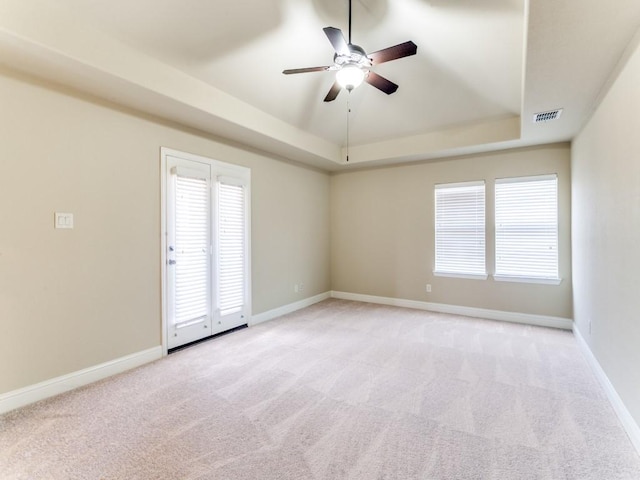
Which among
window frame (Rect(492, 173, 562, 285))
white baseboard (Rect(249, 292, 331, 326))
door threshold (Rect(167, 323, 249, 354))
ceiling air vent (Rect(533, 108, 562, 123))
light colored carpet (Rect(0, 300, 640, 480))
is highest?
ceiling air vent (Rect(533, 108, 562, 123))

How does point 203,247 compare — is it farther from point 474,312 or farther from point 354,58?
point 474,312

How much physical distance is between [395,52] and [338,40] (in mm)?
432

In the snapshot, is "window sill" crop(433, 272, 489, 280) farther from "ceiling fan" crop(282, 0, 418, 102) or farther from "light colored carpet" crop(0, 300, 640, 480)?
"ceiling fan" crop(282, 0, 418, 102)

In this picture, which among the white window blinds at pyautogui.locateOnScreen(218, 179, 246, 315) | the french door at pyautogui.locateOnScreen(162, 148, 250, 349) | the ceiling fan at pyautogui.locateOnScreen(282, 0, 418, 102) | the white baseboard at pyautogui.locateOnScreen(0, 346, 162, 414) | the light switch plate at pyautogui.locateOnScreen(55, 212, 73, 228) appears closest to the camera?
the ceiling fan at pyautogui.locateOnScreen(282, 0, 418, 102)

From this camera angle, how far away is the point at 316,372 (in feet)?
9.86

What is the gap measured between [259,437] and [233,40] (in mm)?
3281

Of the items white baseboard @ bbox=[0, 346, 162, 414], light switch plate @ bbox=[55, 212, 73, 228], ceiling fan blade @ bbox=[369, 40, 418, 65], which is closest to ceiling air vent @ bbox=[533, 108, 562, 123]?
ceiling fan blade @ bbox=[369, 40, 418, 65]

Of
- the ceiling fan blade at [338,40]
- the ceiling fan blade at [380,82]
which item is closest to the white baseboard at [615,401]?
the ceiling fan blade at [380,82]

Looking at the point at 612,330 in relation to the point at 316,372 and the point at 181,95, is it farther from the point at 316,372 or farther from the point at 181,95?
the point at 181,95

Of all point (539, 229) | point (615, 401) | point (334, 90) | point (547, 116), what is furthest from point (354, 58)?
point (539, 229)

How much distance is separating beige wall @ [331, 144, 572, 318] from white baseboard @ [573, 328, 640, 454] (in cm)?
121

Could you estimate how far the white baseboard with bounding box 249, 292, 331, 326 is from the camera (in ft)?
15.1

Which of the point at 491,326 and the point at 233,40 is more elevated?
the point at 233,40

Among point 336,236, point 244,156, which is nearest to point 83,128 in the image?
point 244,156
